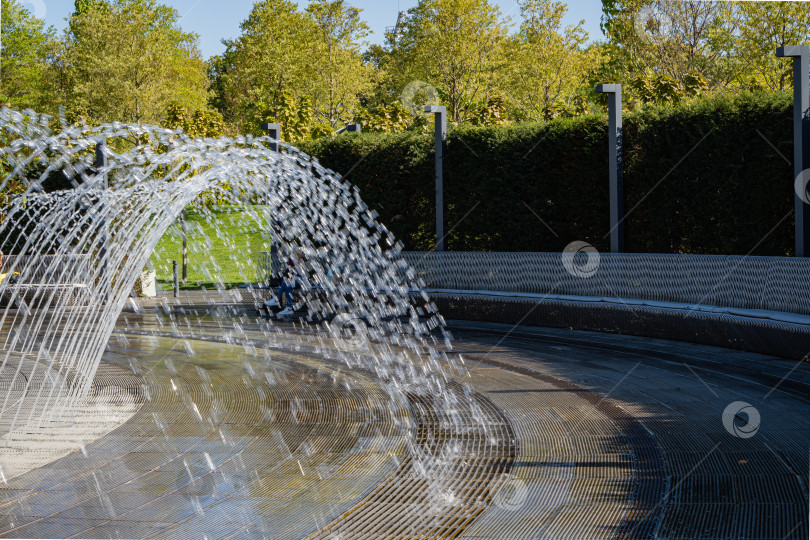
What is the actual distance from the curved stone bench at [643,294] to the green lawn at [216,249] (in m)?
9.68

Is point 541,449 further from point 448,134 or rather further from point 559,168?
point 448,134

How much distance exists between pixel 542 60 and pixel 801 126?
31379 mm

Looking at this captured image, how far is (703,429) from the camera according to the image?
22.0 ft

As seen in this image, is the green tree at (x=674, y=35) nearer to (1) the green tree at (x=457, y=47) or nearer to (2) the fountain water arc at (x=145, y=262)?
(1) the green tree at (x=457, y=47)

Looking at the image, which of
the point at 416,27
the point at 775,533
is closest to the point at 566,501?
the point at 775,533

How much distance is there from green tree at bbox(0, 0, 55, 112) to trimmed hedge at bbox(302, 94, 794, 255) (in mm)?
27220

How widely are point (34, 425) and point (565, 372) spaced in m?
5.90

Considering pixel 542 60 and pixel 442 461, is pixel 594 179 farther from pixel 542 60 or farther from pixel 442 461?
pixel 542 60

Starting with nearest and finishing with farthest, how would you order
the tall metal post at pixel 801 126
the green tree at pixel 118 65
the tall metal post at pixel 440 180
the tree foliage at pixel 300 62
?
the tall metal post at pixel 801 126 → the tall metal post at pixel 440 180 → the tree foliage at pixel 300 62 → the green tree at pixel 118 65

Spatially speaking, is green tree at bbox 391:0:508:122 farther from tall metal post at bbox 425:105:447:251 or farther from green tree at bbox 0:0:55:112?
tall metal post at bbox 425:105:447:251

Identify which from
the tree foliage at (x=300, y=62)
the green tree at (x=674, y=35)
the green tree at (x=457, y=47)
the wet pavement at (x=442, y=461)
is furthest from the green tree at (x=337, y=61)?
the wet pavement at (x=442, y=461)

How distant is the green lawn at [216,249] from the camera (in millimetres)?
25422

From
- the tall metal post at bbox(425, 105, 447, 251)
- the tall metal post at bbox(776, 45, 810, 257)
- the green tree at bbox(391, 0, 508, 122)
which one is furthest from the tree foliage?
the tall metal post at bbox(776, 45, 810, 257)

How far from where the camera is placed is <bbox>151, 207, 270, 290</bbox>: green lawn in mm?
25422
